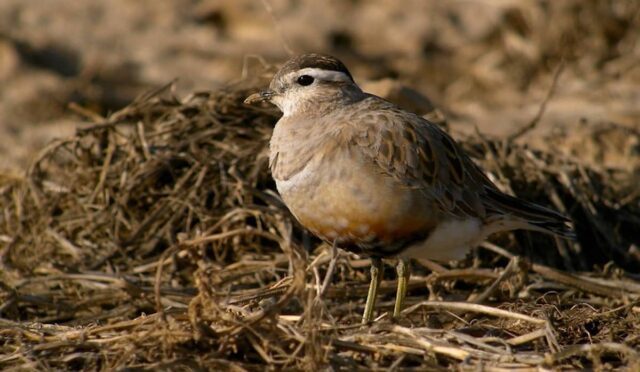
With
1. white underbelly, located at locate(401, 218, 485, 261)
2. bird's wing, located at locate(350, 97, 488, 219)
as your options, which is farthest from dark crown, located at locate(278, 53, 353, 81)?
white underbelly, located at locate(401, 218, 485, 261)

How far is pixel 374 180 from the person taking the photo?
5586 millimetres

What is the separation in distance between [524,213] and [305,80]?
152 cm

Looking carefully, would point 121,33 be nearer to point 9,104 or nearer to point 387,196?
point 9,104

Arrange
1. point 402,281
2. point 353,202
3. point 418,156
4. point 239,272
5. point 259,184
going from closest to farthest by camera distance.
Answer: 1. point 353,202
2. point 418,156
3. point 402,281
4. point 239,272
5. point 259,184

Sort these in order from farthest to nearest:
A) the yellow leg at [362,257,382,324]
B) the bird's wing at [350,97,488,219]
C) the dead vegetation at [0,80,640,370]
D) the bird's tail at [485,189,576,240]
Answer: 1. the bird's tail at [485,189,576,240]
2. the yellow leg at [362,257,382,324]
3. the bird's wing at [350,97,488,219]
4. the dead vegetation at [0,80,640,370]

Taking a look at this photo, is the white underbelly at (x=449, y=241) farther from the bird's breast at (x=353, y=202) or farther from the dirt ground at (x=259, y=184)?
the dirt ground at (x=259, y=184)

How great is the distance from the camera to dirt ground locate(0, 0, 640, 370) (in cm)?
484

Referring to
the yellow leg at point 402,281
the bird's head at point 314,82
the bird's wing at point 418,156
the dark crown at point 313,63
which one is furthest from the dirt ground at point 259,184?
the dark crown at point 313,63

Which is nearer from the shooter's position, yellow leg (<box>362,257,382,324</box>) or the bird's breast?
the bird's breast

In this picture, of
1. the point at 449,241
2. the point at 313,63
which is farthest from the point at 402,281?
the point at 313,63

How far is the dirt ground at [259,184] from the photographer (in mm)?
4844

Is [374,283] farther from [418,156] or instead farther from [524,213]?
[524,213]

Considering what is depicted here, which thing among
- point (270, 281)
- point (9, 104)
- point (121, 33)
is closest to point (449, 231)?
point (270, 281)

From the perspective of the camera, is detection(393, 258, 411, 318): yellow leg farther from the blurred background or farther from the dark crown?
the blurred background
